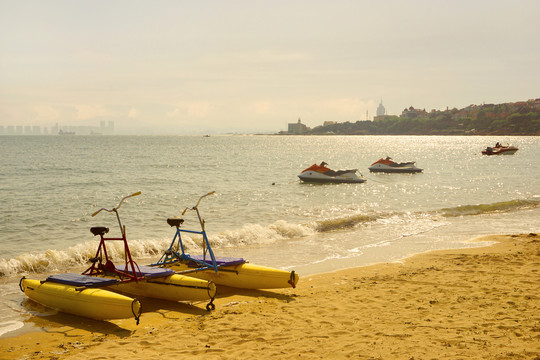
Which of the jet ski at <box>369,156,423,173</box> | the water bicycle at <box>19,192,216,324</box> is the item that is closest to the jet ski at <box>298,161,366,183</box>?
the jet ski at <box>369,156,423,173</box>

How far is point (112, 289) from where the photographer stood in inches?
429

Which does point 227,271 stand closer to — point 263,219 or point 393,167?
point 263,219

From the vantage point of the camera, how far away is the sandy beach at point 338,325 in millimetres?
7258

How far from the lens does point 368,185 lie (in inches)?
1646

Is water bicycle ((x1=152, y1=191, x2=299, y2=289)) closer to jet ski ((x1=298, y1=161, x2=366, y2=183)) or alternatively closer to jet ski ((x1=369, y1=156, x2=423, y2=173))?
jet ski ((x1=298, y1=161, x2=366, y2=183))

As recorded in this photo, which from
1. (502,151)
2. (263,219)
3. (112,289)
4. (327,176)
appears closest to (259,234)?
(263,219)

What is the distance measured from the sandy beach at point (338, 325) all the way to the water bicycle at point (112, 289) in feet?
0.93

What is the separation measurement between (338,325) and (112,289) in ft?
17.5

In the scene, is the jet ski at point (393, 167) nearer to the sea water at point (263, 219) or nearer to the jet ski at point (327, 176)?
the sea water at point (263, 219)

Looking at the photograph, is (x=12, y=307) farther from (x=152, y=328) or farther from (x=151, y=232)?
(x=151, y=232)

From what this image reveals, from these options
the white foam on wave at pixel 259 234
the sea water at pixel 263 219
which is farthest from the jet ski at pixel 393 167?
the white foam on wave at pixel 259 234

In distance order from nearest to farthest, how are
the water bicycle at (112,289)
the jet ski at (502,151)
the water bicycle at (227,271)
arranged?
1. the water bicycle at (112,289)
2. the water bicycle at (227,271)
3. the jet ski at (502,151)

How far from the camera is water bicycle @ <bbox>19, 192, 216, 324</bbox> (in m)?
8.97

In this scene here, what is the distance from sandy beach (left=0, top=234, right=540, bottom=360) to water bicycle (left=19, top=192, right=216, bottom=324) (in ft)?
0.93
